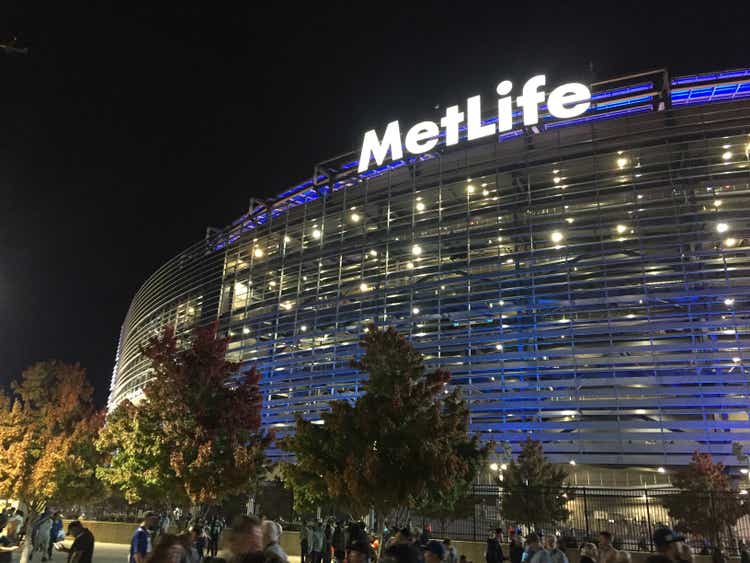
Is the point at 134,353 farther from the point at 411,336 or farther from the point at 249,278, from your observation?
the point at 411,336

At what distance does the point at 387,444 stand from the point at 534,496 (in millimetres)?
11125

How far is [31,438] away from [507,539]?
1755 centimetres

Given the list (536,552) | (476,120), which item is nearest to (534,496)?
(536,552)

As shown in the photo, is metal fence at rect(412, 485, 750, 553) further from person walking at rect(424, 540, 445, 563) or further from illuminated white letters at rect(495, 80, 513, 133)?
illuminated white letters at rect(495, 80, 513, 133)

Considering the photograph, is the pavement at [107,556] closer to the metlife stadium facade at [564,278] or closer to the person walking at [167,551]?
the metlife stadium facade at [564,278]

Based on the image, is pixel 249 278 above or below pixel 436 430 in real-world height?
above

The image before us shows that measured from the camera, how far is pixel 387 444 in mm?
14062

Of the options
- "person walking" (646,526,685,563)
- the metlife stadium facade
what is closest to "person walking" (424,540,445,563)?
"person walking" (646,526,685,563)

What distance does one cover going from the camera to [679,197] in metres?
27.2

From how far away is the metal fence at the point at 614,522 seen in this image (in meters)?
19.6

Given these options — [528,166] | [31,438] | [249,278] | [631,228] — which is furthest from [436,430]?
[249,278]

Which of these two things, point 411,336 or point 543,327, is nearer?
point 543,327

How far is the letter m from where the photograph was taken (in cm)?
3441

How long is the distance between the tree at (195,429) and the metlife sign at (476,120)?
19.9 meters
